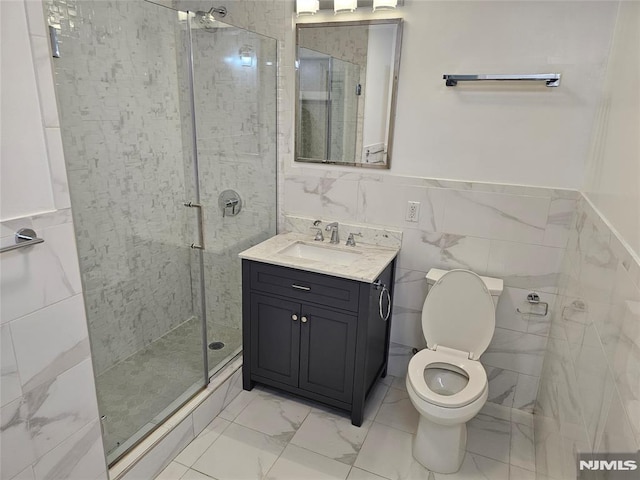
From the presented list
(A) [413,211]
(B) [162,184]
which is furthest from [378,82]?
(B) [162,184]

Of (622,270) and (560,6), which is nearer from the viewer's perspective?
(622,270)

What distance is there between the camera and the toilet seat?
1.89 metres

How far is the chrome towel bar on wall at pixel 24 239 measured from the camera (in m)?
1.23

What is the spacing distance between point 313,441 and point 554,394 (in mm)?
1156

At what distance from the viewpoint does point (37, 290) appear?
134cm

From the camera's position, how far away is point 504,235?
7.52 feet

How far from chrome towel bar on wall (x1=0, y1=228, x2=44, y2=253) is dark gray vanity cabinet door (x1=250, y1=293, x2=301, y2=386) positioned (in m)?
1.25

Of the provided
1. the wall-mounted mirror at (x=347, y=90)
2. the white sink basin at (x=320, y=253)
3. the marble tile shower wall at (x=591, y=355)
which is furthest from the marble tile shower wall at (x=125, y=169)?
the marble tile shower wall at (x=591, y=355)

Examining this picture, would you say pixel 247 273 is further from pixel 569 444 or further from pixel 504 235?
pixel 569 444

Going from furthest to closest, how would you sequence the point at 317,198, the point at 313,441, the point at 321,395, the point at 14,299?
the point at 317,198, the point at 321,395, the point at 313,441, the point at 14,299

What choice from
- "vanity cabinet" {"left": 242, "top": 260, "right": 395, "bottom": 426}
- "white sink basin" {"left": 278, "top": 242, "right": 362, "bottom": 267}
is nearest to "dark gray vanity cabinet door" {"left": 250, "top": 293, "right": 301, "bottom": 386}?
"vanity cabinet" {"left": 242, "top": 260, "right": 395, "bottom": 426}

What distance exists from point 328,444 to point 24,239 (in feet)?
5.47

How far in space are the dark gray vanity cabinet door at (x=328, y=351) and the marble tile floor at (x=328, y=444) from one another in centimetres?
20

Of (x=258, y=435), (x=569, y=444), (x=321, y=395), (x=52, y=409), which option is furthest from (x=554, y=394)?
(x=52, y=409)
